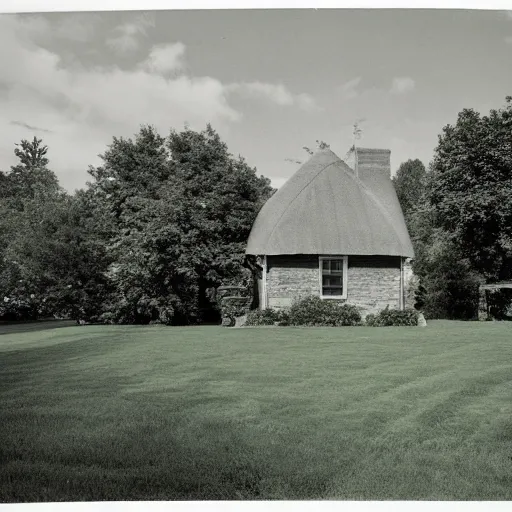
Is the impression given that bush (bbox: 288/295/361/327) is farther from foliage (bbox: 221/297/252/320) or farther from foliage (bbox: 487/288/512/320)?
foliage (bbox: 487/288/512/320)

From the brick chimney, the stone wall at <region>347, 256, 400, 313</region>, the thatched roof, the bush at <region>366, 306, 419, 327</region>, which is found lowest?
the bush at <region>366, 306, 419, 327</region>

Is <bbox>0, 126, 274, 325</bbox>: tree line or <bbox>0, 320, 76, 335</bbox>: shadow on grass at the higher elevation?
<bbox>0, 126, 274, 325</bbox>: tree line

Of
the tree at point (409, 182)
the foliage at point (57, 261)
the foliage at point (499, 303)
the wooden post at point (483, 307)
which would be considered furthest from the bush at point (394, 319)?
the tree at point (409, 182)

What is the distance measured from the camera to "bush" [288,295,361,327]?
16.7 m

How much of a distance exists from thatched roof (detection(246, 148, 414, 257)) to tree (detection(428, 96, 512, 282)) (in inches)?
67.1

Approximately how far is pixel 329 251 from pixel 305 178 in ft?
8.88

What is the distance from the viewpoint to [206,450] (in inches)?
201

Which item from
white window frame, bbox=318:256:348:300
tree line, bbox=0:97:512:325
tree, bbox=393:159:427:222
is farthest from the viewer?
tree, bbox=393:159:427:222

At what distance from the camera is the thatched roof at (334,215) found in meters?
17.5

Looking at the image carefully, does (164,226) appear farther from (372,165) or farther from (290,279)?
(372,165)

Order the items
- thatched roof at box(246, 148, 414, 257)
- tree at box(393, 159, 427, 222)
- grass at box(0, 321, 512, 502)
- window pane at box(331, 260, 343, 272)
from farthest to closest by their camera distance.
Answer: tree at box(393, 159, 427, 222)
window pane at box(331, 260, 343, 272)
thatched roof at box(246, 148, 414, 257)
grass at box(0, 321, 512, 502)

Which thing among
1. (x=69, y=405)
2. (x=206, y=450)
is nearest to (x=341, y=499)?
(x=206, y=450)

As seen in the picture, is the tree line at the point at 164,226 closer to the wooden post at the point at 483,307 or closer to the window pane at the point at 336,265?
the wooden post at the point at 483,307

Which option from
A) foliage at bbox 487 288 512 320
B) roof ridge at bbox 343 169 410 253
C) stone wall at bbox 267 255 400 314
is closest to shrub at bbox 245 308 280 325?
stone wall at bbox 267 255 400 314
